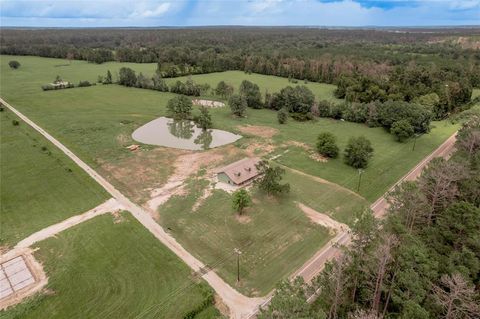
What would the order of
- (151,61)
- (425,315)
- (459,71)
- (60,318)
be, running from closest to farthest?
(425,315)
(60,318)
(459,71)
(151,61)

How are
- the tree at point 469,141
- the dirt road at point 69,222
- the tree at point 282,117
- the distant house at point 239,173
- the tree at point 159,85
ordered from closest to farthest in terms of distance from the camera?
the dirt road at point 69,222, the tree at point 469,141, the distant house at point 239,173, the tree at point 282,117, the tree at point 159,85

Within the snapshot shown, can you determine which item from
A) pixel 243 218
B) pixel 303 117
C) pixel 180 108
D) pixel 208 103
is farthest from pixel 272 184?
pixel 208 103

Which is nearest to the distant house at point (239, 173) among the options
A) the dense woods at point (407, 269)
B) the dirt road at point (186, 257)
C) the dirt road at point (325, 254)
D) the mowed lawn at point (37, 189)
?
the dirt road at point (186, 257)

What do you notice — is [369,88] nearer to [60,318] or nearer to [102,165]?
[102,165]

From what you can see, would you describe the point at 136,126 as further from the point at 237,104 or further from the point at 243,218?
the point at 243,218

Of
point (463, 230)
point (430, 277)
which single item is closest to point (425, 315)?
point (430, 277)

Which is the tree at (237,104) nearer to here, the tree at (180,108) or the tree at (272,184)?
the tree at (180,108)
